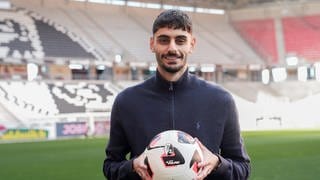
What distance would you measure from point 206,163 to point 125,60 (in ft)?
140

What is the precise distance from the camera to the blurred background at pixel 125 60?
37.4 meters

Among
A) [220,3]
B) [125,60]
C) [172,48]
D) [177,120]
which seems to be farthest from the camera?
[220,3]

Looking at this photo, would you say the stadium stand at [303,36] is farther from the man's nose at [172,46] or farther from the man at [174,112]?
the man's nose at [172,46]

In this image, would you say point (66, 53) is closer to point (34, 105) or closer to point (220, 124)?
point (34, 105)

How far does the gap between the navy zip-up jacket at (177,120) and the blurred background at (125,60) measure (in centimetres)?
2901

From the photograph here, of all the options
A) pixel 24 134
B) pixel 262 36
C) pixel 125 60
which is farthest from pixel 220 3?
pixel 24 134

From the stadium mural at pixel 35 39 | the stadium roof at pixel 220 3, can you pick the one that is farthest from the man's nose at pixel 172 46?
the stadium roof at pixel 220 3

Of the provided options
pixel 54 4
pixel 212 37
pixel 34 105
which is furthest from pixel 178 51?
pixel 212 37

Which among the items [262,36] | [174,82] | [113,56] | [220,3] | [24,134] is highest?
[220,3]

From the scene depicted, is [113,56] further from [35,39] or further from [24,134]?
[24,134]

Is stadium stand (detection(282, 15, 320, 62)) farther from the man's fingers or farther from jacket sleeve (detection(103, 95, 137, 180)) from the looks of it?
the man's fingers

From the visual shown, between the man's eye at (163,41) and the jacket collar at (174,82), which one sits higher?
the man's eye at (163,41)

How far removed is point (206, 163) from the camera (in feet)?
8.41

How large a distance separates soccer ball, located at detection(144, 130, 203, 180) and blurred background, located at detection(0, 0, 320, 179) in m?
29.5
